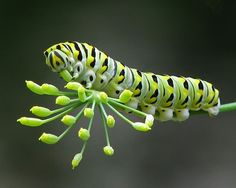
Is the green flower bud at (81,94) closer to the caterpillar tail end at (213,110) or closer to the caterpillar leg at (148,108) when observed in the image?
the caterpillar leg at (148,108)

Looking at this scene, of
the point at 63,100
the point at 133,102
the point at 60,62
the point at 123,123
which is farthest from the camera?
the point at 123,123

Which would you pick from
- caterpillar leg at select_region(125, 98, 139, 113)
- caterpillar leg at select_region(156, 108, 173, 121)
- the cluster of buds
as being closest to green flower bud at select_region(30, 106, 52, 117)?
the cluster of buds

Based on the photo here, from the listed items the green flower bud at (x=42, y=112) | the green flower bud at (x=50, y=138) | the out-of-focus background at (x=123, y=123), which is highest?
the out-of-focus background at (x=123, y=123)

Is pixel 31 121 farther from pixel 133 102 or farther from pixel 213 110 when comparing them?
pixel 213 110

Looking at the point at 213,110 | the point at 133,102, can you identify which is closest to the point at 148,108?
the point at 133,102

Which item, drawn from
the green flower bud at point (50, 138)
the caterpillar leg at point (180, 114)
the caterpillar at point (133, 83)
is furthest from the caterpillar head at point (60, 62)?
the caterpillar leg at point (180, 114)

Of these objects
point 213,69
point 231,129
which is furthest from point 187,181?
point 213,69

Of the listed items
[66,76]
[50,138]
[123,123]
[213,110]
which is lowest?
[50,138]
